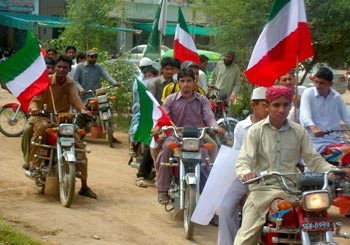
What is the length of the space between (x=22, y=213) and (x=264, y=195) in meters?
3.91

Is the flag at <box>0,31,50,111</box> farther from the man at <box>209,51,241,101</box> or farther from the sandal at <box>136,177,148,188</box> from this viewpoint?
the man at <box>209,51,241,101</box>

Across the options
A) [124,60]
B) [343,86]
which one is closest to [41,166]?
[124,60]

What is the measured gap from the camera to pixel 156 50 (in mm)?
14844

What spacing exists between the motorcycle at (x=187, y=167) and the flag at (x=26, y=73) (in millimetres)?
1959

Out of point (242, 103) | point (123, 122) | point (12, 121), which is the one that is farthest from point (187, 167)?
point (242, 103)

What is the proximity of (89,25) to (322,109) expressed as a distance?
17.9 metres

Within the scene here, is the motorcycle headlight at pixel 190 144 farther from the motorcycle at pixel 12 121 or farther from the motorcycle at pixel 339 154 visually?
the motorcycle at pixel 12 121

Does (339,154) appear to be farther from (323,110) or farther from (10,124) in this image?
(10,124)

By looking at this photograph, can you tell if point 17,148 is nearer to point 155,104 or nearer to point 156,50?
point 156,50

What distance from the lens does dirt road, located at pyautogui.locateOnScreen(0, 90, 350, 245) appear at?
26.9ft

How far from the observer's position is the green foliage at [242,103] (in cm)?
1791

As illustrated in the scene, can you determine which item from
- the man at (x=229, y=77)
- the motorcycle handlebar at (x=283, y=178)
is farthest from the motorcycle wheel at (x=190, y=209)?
the man at (x=229, y=77)

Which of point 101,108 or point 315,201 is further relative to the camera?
point 101,108

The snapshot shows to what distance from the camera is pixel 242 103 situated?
18.4 m
